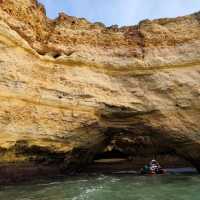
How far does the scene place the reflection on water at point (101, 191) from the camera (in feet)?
39.7

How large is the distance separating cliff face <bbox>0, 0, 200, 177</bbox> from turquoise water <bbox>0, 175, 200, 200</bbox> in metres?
1.68

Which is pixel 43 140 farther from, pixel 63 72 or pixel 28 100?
pixel 63 72

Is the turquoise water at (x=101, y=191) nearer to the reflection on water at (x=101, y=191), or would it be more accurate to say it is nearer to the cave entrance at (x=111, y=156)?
the reflection on water at (x=101, y=191)

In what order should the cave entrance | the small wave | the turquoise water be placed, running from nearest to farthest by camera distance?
1. the small wave
2. the turquoise water
3. the cave entrance

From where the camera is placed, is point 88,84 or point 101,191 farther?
point 88,84

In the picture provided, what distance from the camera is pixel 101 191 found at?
43.9 feet

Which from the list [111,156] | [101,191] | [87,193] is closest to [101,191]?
[101,191]

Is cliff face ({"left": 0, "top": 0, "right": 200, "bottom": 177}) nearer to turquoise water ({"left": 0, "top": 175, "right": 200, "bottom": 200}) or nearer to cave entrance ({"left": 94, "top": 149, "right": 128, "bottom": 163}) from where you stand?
turquoise water ({"left": 0, "top": 175, "right": 200, "bottom": 200})

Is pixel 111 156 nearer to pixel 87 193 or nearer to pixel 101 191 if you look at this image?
pixel 101 191

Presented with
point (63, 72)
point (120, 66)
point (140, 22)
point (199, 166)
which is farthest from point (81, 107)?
point (199, 166)

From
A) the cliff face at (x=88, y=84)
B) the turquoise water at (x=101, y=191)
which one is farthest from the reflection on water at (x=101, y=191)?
the cliff face at (x=88, y=84)

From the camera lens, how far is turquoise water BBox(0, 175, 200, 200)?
1211 cm

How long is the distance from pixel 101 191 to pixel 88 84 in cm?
556

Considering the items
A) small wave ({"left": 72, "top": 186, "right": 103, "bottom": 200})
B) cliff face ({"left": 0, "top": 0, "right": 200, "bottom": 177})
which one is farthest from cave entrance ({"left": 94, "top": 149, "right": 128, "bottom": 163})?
small wave ({"left": 72, "top": 186, "right": 103, "bottom": 200})
